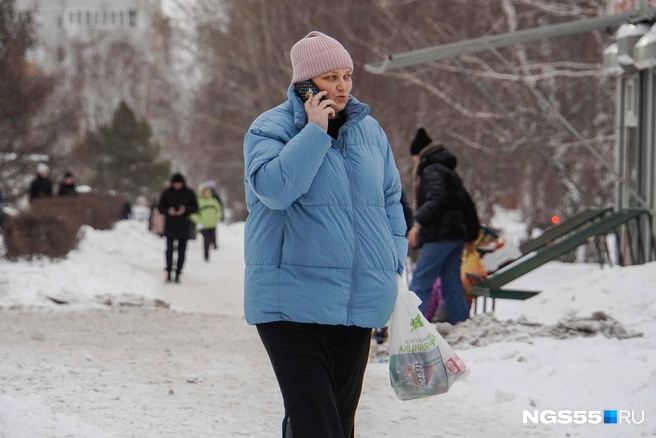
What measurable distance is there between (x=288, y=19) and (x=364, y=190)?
28801 millimetres

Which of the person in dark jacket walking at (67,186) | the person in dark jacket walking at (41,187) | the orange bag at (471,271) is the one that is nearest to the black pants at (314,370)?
the orange bag at (471,271)

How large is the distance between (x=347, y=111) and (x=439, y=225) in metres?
5.56

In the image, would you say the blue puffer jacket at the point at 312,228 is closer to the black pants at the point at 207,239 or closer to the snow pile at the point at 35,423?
the snow pile at the point at 35,423

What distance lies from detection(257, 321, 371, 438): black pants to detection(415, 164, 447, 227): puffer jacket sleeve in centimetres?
541

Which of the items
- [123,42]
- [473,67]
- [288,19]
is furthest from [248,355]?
[123,42]

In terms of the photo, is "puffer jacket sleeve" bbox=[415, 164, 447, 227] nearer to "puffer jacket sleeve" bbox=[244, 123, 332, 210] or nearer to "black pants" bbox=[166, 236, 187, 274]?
"puffer jacket sleeve" bbox=[244, 123, 332, 210]

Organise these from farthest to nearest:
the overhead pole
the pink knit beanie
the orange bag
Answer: the orange bag → the overhead pole → the pink knit beanie

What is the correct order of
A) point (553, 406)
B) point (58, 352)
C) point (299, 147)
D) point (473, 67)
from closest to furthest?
point (299, 147) < point (553, 406) < point (58, 352) < point (473, 67)

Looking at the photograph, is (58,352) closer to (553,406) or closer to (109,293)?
(553,406)

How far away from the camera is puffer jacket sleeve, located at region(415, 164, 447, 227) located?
9523 millimetres

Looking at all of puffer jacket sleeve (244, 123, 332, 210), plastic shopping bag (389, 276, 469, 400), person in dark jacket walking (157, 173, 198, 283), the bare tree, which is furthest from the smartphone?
the bare tree

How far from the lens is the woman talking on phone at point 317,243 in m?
3.92

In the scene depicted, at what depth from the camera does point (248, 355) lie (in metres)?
8.90

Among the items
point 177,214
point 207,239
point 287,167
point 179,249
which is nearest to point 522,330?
point 287,167
